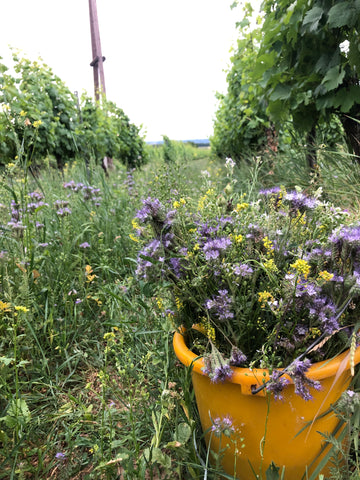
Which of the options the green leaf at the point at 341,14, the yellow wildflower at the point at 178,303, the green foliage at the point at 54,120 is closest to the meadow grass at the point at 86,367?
the yellow wildflower at the point at 178,303

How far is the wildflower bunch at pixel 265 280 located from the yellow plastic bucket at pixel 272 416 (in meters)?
0.05

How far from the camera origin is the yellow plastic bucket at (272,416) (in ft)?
3.25

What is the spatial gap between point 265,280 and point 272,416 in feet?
1.35

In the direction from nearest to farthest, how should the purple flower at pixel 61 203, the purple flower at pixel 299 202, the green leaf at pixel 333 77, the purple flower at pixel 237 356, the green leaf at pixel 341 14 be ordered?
the purple flower at pixel 237 356 → the purple flower at pixel 299 202 → the green leaf at pixel 341 14 → the green leaf at pixel 333 77 → the purple flower at pixel 61 203

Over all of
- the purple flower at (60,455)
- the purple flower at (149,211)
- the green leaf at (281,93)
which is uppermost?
the green leaf at (281,93)

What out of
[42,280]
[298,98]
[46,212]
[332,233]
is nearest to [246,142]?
[298,98]

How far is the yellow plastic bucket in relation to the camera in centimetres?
99

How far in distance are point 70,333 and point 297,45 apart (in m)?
2.42

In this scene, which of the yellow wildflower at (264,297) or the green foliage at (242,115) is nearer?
the yellow wildflower at (264,297)

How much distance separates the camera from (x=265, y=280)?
117 cm

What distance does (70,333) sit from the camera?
1953 mm

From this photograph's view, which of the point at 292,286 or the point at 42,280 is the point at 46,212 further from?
the point at 292,286

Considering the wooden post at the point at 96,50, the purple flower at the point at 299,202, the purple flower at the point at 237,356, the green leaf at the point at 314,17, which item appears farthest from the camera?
the wooden post at the point at 96,50

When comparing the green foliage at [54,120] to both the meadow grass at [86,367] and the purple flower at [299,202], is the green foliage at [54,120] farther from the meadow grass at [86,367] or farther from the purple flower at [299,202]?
the purple flower at [299,202]
